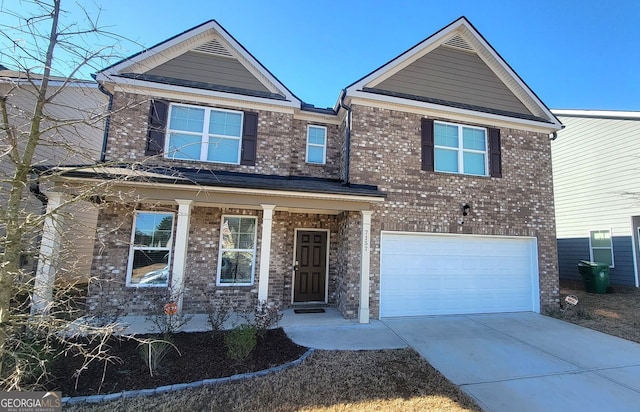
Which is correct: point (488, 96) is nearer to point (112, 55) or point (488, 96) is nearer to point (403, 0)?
point (403, 0)

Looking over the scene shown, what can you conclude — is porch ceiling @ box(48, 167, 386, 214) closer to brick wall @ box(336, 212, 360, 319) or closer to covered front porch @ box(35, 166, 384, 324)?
covered front porch @ box(35, 166, 384, 324)

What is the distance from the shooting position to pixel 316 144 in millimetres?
9938

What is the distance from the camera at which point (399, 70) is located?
9.28 meters

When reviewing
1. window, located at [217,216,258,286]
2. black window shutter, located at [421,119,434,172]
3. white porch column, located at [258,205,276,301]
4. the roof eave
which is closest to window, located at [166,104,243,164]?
window, located at [217,216,258,286]

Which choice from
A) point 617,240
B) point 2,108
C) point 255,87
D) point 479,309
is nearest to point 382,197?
point 479,309

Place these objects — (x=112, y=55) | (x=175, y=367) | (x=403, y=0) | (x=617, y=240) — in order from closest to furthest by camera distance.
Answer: (x=112, y=55)
(x=175, y=367)
(x=403, y=0)
(x=617, y=240)

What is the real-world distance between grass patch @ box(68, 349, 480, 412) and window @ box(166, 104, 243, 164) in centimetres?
599

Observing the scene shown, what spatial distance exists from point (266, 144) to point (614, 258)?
1438cm

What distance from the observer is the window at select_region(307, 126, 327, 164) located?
988 cm

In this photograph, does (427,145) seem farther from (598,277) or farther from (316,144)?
(598,277)

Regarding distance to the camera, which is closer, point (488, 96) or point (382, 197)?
point (382, 197)

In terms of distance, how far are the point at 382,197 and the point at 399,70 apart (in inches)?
169

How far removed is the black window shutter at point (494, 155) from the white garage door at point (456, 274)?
2.02 m

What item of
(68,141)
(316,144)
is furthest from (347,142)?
(68,141)
